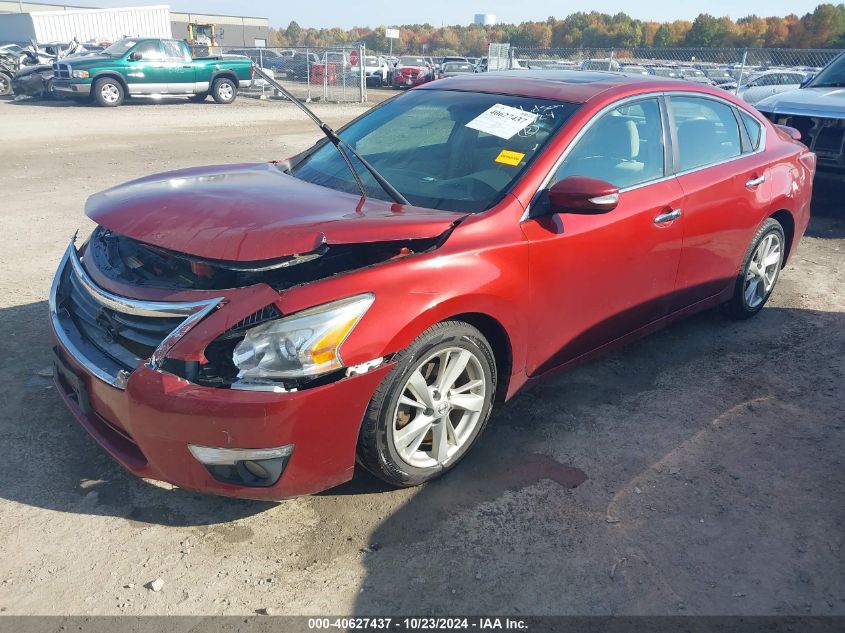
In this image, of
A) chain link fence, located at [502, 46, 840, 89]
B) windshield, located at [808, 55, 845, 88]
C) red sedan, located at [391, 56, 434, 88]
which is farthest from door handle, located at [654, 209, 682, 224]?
red sedan, located at [391, 56, 434, 88]

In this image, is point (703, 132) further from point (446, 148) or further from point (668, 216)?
point (446, 148)

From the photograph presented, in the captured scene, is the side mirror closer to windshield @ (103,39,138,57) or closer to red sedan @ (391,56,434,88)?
windshield @ (103,39,138,57)

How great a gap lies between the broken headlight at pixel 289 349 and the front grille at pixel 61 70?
62.8 feet

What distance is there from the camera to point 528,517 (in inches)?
118

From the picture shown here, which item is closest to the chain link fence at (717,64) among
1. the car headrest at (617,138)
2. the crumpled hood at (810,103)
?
the crumpled hood at (810,103)

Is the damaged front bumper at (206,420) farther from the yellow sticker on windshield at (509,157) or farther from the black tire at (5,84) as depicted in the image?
the black tire at (5,84)

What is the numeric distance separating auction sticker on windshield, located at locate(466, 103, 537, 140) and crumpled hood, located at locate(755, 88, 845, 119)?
224 inches

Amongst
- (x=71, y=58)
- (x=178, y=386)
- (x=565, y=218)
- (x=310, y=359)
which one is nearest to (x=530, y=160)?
(x=565, y=218)

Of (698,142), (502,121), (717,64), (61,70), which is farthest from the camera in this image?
(717,64)

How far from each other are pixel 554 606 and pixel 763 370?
2595 millimetres

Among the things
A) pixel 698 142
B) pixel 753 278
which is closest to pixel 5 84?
pixel 698 142

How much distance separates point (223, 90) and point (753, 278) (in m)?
19.5

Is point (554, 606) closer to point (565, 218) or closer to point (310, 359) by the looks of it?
point (310, 359)

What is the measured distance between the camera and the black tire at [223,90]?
2120 centimetres
